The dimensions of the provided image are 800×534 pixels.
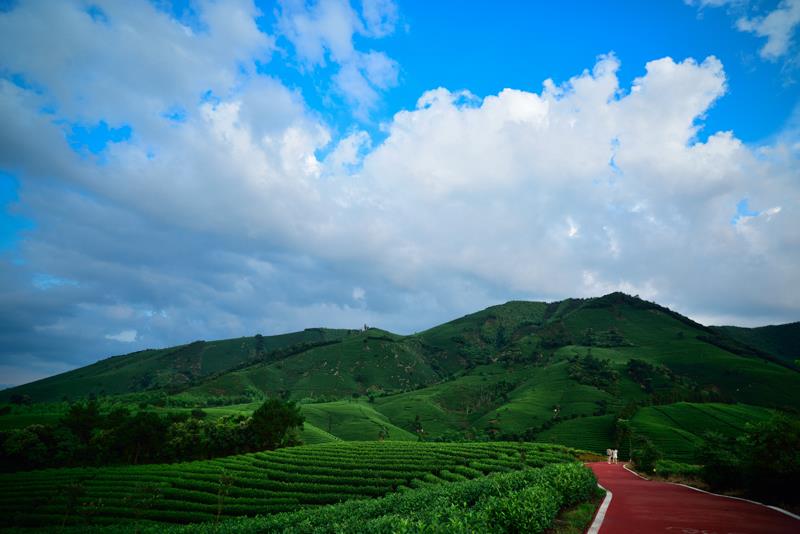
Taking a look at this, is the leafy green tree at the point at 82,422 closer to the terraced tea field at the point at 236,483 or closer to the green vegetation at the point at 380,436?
the green vegetation at the point at 380,436

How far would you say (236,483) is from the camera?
155 ft

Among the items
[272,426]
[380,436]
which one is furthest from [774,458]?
[380,436]

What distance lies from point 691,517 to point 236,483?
Answer: 46813mm

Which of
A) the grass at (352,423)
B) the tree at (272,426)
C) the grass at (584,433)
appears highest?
the tree at (272,426)

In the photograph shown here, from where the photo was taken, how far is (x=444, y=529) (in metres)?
9.35

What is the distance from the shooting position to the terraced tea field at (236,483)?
129 feet

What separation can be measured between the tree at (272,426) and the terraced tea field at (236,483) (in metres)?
21.8

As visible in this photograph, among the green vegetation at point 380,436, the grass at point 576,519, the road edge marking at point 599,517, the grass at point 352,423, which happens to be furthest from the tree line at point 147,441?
the grass at point 576,519

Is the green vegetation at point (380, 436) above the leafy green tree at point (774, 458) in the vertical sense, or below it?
below

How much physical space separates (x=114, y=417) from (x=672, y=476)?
4166 inches

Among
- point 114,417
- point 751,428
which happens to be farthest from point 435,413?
point 751,428

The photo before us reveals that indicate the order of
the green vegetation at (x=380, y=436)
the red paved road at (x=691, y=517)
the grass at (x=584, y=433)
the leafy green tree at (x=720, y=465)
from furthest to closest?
the grass at (x=584, y=433), the green vegetation at (x=380, y=436), the leafy green tree at (x=720, y=465), the red paved road at (x=691, y=517)

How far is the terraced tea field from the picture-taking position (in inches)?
1548

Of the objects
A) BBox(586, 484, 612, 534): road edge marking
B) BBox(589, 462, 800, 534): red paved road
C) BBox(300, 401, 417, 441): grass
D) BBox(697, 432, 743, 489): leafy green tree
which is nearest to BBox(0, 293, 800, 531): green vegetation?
BBox(697, 432, 743, 489): leafy green tree
